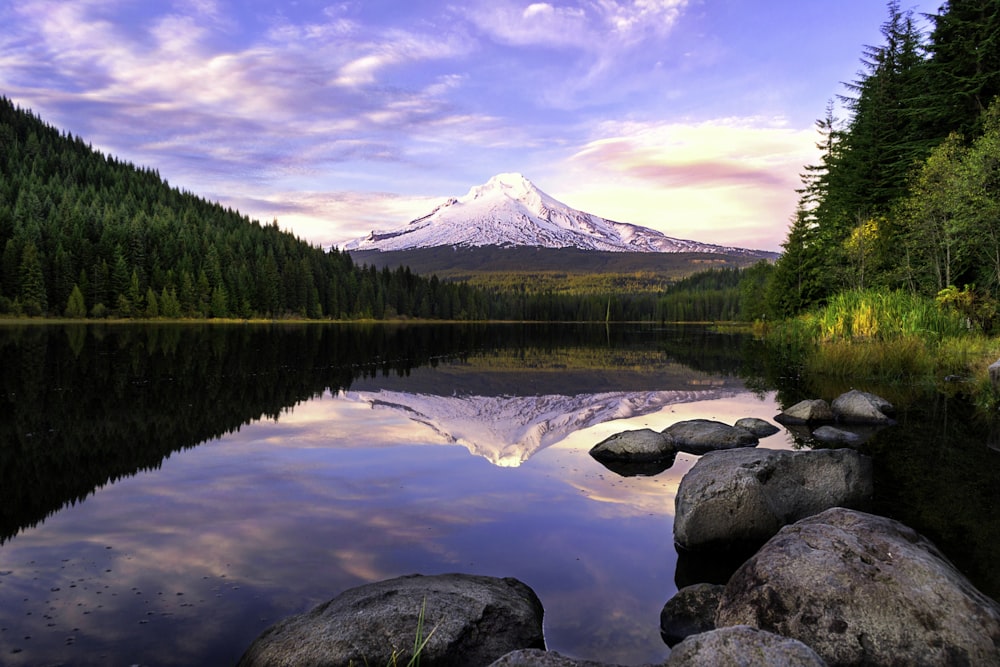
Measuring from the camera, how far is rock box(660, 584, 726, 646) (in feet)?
20.9

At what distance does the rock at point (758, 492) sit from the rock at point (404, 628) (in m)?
3.60

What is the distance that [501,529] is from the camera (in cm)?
952

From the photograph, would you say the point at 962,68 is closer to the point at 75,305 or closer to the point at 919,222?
the point at 919,222

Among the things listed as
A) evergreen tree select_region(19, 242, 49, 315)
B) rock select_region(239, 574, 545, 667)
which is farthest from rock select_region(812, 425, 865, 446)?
evergreen tree select_region(19, 242, 49, 315)

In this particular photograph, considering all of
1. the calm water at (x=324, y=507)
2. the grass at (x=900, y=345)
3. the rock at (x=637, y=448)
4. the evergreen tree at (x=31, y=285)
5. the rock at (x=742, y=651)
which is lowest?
the calm water at (x=324, y=507)

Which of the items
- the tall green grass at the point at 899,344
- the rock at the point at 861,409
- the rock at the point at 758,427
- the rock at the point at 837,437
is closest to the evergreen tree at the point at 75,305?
the tall green grass at the point at 899,344

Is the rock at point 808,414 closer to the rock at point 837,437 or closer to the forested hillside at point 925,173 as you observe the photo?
the rock at point 837,437

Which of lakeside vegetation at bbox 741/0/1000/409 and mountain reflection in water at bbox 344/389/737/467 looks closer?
mountain reflection in water at bbox 344/389/737/467

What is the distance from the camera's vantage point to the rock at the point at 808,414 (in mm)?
17656

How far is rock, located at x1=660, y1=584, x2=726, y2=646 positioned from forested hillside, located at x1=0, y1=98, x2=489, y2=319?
353ft

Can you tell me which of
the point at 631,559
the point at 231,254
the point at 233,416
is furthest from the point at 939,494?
the point at 231,254

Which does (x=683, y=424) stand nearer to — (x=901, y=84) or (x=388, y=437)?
(x=388, y=437)

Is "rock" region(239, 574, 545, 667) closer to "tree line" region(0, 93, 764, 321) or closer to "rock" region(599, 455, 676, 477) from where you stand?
"rock" region(599, 455, 676, 477)

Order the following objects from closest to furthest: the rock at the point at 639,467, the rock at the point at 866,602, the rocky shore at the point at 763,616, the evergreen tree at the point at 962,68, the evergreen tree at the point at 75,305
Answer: the rocky shore at the point at 763,616
the rock at the point at 866,602
the rock at the point at 639,467
the evergreen tree at the point at 962,68
the evergreen tree at the point at 75,305
